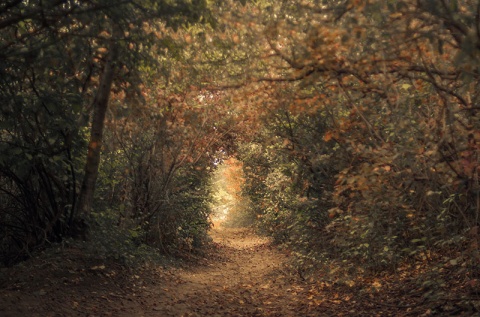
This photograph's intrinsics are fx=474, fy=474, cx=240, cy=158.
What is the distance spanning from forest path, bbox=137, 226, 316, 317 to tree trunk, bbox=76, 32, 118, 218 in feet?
7.53

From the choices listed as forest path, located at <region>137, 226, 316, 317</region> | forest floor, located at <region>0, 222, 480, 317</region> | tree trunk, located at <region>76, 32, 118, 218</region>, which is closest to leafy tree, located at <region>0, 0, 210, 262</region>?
tree trunk, located at <region>76, 32, 118, 218</region>

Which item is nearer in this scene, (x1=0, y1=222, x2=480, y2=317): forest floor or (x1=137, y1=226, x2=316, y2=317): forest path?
(x1=0, y1=222, x2=480, y2=317): forest floor

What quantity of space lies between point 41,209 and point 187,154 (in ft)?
16.1

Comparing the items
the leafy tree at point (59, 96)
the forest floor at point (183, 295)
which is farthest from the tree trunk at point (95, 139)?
the forest floor at point (183, 295)

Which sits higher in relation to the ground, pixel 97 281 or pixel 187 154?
pixel 187 154

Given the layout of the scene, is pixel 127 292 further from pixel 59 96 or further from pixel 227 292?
pixel 59 96

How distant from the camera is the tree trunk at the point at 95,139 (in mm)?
9836

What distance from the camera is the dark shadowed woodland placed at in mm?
6129

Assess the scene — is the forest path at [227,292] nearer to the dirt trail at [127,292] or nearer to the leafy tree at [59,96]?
the dirt trail at [127,292]

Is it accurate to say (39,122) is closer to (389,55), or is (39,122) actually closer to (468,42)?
(389,55)

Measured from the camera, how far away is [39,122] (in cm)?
909

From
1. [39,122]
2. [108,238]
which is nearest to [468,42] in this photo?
[39,122]

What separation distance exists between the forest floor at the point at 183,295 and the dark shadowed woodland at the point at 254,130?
0.05 meters

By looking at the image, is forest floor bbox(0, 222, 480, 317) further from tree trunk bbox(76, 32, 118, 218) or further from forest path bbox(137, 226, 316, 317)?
tree trunk bbox(76, 32, 118, 218)
